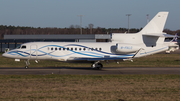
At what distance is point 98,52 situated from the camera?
28.5m

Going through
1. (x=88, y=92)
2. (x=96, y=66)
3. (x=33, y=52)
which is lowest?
(x=88, y=92)

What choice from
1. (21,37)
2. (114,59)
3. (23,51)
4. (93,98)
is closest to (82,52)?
(114,59)

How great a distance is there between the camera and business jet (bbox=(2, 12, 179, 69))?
27875mm

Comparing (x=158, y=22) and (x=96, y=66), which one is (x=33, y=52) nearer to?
(x=96, y=66)

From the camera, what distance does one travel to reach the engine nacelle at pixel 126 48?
27.8m

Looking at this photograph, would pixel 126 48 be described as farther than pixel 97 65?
Yes

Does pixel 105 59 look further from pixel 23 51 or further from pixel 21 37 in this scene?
pixel 21 37

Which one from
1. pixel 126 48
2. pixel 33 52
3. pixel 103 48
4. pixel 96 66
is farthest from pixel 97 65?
pixel 33 52

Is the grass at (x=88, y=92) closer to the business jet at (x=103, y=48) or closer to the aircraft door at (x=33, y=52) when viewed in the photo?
the business jet at (x=103, y=48)

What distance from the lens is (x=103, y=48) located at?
28.6 m

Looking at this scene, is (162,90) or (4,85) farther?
(4,85)

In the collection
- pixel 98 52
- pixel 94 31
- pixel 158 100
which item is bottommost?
pixel 158 100

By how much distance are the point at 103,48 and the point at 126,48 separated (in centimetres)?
267

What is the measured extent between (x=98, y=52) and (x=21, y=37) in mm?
45332
